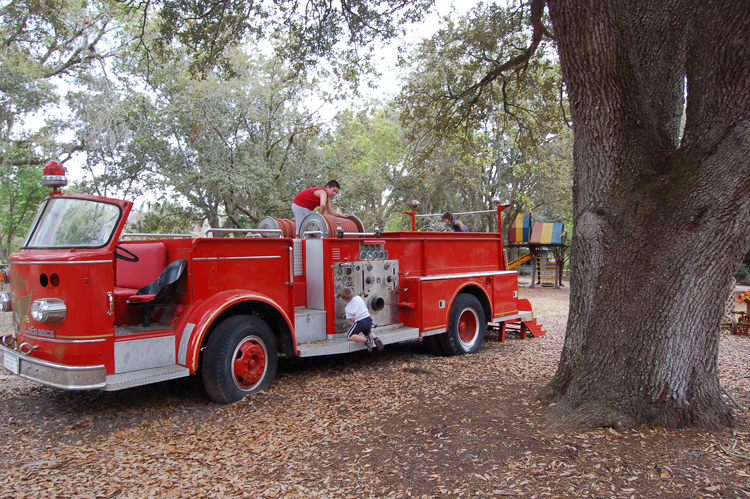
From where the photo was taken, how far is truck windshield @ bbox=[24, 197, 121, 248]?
15.8ft

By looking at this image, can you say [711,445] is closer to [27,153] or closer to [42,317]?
[42,317]

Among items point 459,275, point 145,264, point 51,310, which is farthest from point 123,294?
point 459,275

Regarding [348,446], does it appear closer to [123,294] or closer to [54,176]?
[123,294]

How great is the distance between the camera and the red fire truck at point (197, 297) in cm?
449

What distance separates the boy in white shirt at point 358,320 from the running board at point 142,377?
6.80 feet

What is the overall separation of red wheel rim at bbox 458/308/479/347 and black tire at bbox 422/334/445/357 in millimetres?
465

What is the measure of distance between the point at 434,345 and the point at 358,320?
6.03ft

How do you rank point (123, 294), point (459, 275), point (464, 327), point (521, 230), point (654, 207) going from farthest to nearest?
point (521, 230) < point (464, 327) < point (459, 275) < point (123, 294) < point (654, 207)

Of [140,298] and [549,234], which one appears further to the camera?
[549,234]

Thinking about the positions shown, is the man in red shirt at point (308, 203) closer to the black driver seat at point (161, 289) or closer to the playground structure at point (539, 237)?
the black driver seat at point (161, 289)

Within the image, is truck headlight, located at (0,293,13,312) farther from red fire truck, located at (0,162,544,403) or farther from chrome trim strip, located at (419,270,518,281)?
chrome trim strip, located at (419,270,518,281)

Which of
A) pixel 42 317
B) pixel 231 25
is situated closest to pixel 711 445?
pixel 42 317

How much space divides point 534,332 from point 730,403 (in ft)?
14.8

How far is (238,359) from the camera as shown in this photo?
17.3ft
